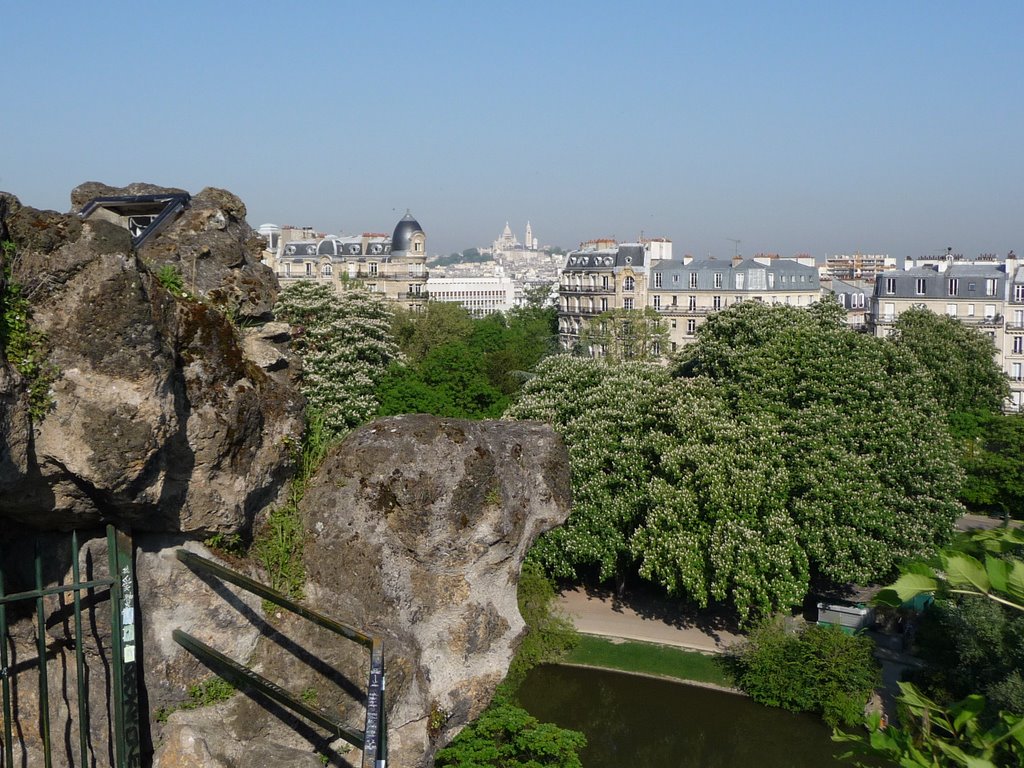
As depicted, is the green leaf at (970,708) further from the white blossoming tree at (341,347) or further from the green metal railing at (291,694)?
the white blossoming tree at (341,347)

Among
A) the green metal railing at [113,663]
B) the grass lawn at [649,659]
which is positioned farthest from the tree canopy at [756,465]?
the green metal railing at [113,663]

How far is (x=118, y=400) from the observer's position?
7.38m

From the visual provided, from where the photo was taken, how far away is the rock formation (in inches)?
291

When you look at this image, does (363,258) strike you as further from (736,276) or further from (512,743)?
(512,743)

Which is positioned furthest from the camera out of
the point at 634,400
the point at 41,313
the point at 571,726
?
the point at 634,400

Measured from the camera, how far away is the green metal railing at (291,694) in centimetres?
714

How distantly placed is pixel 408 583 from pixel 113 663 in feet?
8.51

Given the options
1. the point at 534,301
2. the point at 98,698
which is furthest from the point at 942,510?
the point at 534,301

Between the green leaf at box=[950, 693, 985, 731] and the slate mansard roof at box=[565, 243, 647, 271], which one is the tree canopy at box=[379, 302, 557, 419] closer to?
the slate mansard roof at box=[565, 243, 647, 271]

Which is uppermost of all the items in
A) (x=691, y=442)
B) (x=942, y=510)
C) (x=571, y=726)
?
(x=691, y=442)

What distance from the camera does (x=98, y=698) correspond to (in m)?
8.56

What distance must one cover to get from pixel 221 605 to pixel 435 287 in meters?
157

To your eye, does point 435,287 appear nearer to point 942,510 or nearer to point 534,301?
point 534,301

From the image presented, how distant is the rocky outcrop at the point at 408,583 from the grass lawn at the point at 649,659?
21.2m
